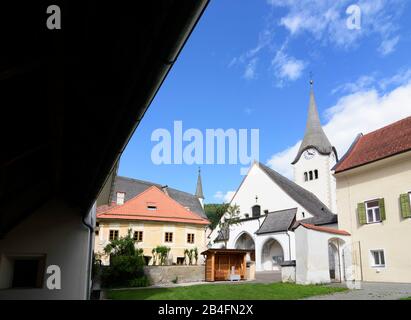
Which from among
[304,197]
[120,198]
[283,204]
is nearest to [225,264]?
[120,198]

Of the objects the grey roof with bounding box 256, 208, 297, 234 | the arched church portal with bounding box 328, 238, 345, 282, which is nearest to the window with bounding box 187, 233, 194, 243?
the grey roof with bounding box 256, 208, 297, 234

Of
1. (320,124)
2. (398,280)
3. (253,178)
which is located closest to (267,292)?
(398,280)

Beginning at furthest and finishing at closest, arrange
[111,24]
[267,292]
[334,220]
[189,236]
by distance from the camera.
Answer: [189,236] < [334,220] < [267,292] < [111,24]

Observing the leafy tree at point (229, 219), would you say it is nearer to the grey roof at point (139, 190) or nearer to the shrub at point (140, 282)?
the grey roof at point (139, 190)

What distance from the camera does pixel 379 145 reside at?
18.6 metres

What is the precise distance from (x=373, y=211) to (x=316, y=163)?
2367 centimetres

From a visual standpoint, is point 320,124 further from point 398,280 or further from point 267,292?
point 267,292

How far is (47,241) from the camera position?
8.59 m

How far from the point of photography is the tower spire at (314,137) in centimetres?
4116

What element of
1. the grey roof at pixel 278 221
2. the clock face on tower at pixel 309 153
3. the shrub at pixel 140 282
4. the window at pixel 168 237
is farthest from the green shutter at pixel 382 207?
→ the clock face on tower at pixel 309 153

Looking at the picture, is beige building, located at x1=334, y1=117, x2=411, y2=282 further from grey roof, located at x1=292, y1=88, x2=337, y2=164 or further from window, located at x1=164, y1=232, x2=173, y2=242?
grey roof, located at x1=292, y1=88, x2=337, y2=164

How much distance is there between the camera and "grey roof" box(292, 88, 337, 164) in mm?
41156

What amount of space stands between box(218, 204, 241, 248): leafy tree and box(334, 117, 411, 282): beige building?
18.5 metres
